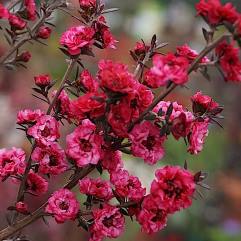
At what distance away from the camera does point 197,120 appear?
955 millimetres

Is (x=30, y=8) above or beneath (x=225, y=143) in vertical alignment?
above

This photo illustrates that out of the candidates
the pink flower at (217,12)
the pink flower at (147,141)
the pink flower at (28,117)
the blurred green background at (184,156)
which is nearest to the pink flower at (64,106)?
the pink flower at (28,117)

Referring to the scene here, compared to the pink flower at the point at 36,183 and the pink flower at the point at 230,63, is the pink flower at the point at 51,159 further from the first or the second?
the pink flower at the point at 230,63

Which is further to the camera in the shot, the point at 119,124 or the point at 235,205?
the point at 235,205

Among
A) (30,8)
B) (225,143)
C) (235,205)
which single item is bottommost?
(235,205)

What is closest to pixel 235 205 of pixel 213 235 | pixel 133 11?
pixel 213 235

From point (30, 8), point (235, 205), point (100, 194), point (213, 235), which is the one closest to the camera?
point (100, 194)

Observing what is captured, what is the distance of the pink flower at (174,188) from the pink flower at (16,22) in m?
0.38

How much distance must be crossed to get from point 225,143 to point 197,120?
3697mm

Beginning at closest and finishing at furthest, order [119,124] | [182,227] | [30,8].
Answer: [119,124]
[30,8]
[182,227]

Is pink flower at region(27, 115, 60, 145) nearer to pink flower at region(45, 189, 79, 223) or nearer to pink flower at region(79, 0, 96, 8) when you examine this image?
pink flower at region(45, 189, 79, 223)

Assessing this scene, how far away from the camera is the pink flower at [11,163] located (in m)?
0.99

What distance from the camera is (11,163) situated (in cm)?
100

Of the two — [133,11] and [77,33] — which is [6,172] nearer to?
[77,33]
